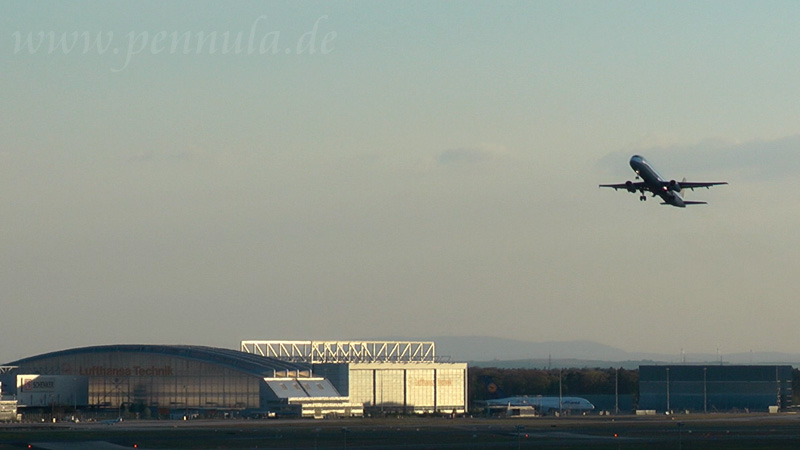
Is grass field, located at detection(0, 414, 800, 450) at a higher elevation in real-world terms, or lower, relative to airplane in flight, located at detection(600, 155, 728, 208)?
lower

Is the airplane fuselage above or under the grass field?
above

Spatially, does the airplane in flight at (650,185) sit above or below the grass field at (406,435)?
above

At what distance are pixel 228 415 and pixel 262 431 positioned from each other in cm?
5421

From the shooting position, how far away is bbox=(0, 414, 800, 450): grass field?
11931cm

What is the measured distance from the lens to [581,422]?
17462 centimetres

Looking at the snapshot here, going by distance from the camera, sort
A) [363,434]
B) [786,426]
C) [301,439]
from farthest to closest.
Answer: [786,426]
[363,434]
[301,439]

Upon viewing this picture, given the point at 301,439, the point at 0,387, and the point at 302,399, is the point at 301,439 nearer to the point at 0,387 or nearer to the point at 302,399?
the point at 302,399

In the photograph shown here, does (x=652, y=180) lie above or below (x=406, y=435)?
above

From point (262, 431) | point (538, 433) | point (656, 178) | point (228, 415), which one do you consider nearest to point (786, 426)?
point (538, 433)

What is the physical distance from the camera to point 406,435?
446 feet

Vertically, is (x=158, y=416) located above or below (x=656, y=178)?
below

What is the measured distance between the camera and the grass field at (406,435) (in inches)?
4697

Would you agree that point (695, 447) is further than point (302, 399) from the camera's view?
No

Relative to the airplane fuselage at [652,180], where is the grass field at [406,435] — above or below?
below
